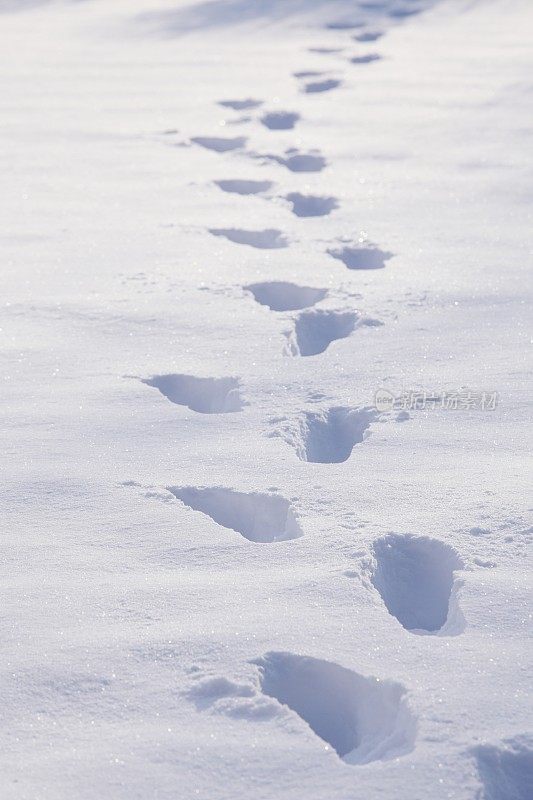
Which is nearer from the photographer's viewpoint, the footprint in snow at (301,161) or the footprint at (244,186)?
the footprint at (244,186)

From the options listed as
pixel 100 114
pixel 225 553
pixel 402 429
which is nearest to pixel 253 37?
pixel 100 114

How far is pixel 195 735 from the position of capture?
1.79 metres

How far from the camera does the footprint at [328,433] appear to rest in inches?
106

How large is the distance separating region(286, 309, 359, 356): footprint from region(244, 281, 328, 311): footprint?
171 millimetres

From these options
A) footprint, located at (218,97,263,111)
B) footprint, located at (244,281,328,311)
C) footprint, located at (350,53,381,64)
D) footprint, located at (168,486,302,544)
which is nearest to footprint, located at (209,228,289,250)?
footprint, located at (244,281,328,311)

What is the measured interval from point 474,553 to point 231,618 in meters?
0.52

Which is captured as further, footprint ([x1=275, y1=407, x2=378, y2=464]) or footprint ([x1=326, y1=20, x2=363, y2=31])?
footprint ([x1=326, y1=20, x2=363, y2=31])

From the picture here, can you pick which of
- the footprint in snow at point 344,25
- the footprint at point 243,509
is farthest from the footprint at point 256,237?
the footprint in snow at point 344,25

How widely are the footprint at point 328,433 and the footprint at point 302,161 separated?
230 cm

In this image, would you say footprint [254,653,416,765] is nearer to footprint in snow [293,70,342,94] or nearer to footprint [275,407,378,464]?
footprint [275,407,378,464]

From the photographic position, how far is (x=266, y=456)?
8.51ft

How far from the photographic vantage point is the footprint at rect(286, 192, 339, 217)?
4.37 metres

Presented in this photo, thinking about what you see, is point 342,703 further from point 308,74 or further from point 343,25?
point 343,25

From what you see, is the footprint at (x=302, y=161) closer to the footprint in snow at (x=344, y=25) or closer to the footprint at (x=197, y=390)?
the footprint at (x=197, y=390)
